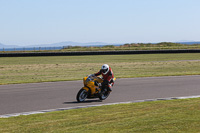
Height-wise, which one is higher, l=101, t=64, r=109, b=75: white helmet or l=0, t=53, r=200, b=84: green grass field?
l=101, t=64, r=109, b=75: white helmet

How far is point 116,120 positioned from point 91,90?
451cm

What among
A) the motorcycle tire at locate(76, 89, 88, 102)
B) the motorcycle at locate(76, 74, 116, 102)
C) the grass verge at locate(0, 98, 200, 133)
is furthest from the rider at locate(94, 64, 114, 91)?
the grass verge at locate(0, 98, 200, 133)

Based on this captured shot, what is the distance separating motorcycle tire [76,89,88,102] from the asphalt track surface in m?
0.18

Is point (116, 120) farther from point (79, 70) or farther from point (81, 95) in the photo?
point (79, 70)

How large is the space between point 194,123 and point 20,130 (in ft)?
12.6

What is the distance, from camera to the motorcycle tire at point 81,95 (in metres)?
12.9

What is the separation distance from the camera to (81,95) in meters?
13.0

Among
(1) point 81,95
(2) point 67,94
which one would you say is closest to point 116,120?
(1) point 81,95

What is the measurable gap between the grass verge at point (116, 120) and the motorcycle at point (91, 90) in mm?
2092

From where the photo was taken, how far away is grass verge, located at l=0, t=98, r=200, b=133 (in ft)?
25.6

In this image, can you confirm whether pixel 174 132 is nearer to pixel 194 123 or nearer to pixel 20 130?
pixel 194 123

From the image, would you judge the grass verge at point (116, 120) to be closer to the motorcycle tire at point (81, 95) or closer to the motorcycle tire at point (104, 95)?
the motorcycle tire at point (81, 95)

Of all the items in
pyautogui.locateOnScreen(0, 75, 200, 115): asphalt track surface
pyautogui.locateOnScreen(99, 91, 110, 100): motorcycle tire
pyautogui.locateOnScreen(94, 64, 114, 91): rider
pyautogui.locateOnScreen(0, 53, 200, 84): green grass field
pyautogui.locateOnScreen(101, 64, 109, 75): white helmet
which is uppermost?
pyautogui.locateOnScreen(101, 64, 109, 75): white helmet

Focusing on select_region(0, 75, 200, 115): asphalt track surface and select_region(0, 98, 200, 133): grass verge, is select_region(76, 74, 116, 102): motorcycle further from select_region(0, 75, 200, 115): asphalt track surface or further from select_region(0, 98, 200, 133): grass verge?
select_region(0, 98, 200, 133): grass verge
